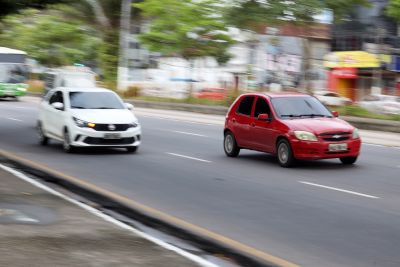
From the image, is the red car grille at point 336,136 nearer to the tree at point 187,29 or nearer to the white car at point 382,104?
the white car at point 382,104

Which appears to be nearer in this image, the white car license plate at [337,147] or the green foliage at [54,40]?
the white car license plate at [337,147]

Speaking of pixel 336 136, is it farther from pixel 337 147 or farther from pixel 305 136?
pixel 305 136

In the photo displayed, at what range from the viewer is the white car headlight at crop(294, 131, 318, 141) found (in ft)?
50.0

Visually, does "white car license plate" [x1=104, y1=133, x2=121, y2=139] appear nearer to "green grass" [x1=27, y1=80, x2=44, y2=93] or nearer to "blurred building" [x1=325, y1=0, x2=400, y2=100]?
"blurred building" [x1=325, y1=0, x2=400, y2=100]

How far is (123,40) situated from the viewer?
2162 inches

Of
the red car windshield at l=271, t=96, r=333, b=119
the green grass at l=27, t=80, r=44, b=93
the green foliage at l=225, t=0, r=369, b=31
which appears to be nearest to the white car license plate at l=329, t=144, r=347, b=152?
the red car windshield at l=271, t=96, r=333, b=119

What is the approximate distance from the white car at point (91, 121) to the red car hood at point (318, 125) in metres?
4.29

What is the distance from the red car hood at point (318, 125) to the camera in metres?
15.4

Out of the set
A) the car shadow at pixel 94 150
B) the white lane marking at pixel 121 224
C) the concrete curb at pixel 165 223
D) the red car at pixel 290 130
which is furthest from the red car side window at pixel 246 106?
the white lane marking at pixel 121 224

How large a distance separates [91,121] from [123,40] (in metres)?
37.5

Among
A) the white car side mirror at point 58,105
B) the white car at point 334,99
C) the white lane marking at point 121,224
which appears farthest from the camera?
the white car at point 334,99

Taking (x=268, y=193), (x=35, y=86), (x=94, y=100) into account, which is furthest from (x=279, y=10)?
(x=35, y=86)

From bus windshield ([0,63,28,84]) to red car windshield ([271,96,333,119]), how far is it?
35.4m

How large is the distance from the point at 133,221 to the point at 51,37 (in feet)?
196
